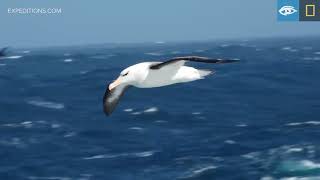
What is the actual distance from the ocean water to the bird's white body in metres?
48.1

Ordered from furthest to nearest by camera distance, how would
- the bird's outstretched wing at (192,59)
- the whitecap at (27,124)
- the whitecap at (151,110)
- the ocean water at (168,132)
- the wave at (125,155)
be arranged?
1. the whitecap at (151,110)
2. the whitecap at (27,124)
3. the wave at (125,155)
4. the ocean water at (168,132)
5. the bird's outstretched wing at (192,59)

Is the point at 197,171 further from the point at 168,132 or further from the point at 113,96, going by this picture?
the point at 113,96

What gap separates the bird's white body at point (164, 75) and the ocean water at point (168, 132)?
158ft

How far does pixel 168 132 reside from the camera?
83500mm

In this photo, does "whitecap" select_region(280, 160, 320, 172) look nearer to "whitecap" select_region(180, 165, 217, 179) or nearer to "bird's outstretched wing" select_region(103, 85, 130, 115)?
"whitecap" select_region(180, 165, 217, 179)

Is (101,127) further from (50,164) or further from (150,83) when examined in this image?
(150,83)

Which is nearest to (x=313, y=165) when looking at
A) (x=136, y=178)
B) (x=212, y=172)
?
(x=212, y=172)

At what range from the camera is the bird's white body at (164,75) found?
14.3 m

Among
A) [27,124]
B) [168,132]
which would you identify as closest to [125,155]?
[168,132]

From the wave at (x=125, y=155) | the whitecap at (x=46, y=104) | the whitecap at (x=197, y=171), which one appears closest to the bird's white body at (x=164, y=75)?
the whitecap at (x=197, y=171)

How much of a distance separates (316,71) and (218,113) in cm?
6406

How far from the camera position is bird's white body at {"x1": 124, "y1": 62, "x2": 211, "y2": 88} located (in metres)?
14.3

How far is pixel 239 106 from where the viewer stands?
10331 cm

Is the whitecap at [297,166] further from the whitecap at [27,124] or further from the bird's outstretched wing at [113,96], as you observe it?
Result: the bird's outstretched wing at [113,96]
